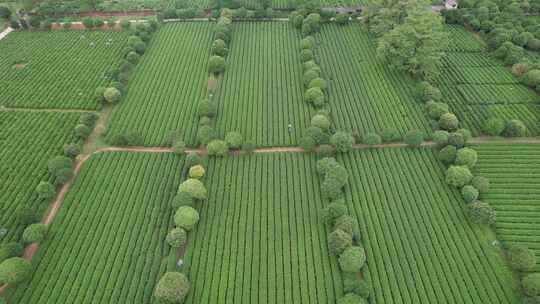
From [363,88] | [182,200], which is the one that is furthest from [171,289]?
[363,88]

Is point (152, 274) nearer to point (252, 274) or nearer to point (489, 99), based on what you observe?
point (252, 274)

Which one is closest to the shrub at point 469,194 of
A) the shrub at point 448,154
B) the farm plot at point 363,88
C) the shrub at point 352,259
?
the shrub at point 448,154

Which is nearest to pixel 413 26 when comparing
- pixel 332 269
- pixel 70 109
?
pixel 332 269

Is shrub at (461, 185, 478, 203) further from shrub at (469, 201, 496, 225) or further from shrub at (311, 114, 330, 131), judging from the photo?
shrub at (311, 114, 330, 131)

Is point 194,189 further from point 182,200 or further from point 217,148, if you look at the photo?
point 217,148

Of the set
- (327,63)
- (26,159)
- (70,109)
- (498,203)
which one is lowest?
(498,203)

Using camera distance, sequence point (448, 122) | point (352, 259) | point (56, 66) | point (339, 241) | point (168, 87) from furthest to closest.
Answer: point (56, 66), point (168, 87), point (448, 122), point (339, 241), point (352, 259)

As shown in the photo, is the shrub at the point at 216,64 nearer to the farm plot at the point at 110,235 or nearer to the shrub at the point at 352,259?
the farm plot at the point at 110,235
